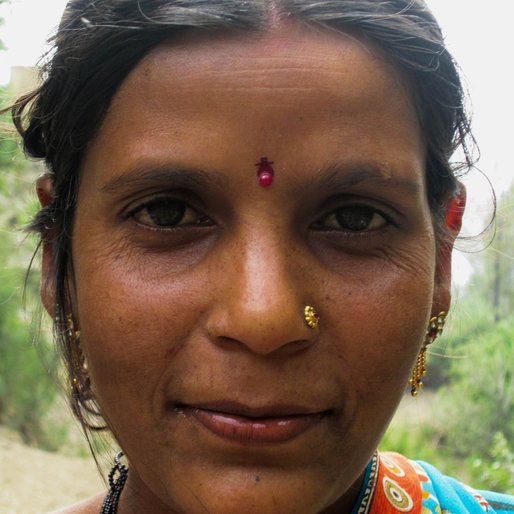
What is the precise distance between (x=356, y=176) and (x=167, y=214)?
435mm

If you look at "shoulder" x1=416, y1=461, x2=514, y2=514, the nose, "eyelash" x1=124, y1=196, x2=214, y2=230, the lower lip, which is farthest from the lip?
"shoulder" x1=416, y1=461, x2=514, y2=514

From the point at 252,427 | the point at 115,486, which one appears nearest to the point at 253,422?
the point at 252,427

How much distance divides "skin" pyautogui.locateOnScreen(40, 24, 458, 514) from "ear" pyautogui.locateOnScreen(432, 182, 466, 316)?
0.34 metres

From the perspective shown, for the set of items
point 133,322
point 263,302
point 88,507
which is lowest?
point 88,507

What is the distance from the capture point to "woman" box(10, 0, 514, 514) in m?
1.36

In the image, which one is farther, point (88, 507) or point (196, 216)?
point (88, 507)

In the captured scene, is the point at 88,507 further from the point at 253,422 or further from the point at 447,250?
the point at 447,250

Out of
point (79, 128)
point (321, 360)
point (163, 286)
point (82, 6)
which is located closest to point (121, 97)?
point (79, 128)

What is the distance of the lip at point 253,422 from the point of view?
1354 millimetres

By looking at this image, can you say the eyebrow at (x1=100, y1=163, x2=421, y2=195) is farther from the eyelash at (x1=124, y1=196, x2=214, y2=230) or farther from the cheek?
the cheek

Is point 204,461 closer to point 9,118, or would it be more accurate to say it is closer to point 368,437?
point 368,437

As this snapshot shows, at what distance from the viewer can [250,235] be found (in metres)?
1.41

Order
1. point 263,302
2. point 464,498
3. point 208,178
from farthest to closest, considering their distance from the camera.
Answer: point 464,498
point 208,178
point 263,302

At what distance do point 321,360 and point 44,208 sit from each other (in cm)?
99
